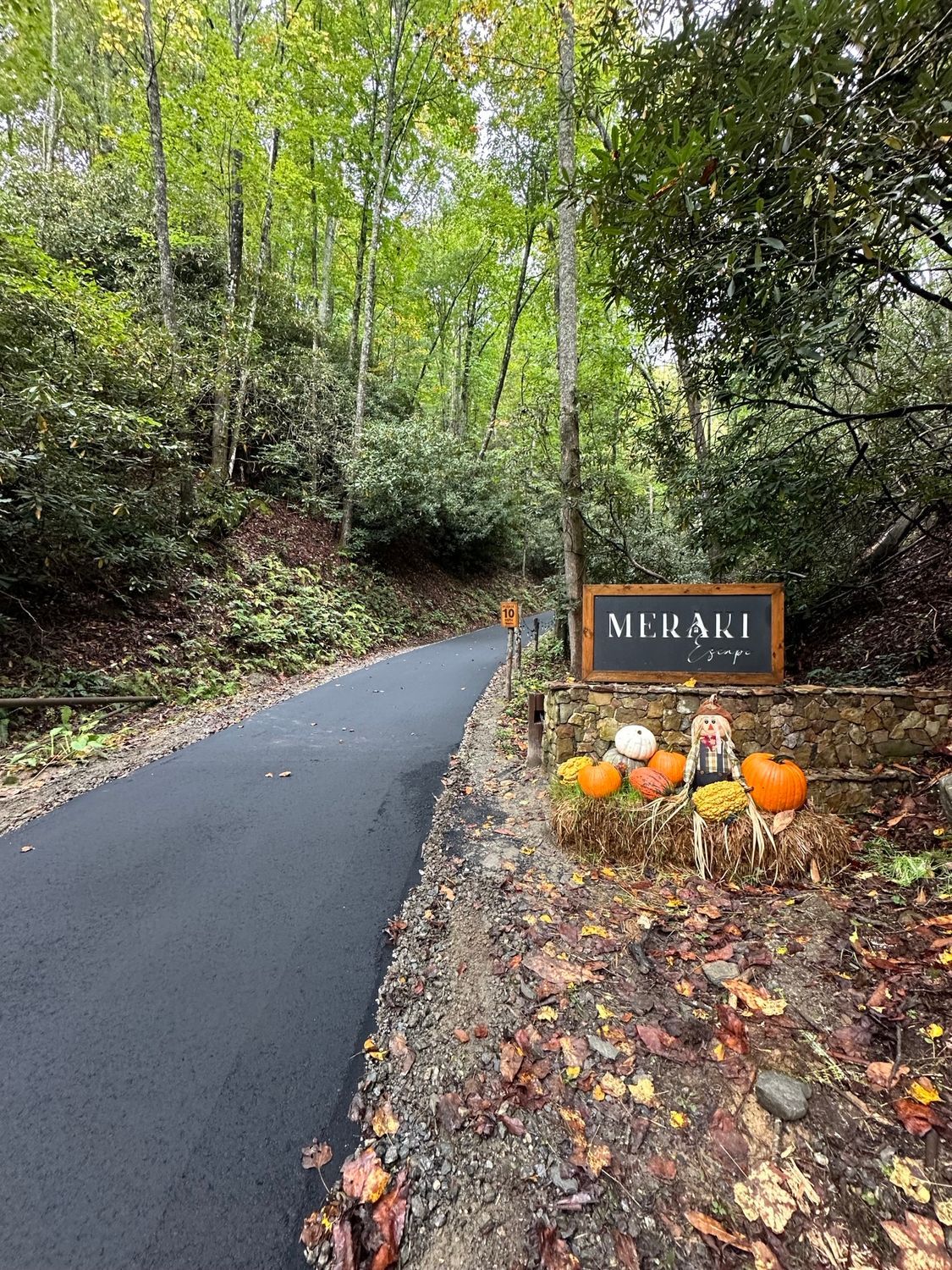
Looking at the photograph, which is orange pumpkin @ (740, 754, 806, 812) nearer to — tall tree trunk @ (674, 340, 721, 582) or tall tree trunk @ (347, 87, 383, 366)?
tall tree trunk @ (674, 340, 721, 582)

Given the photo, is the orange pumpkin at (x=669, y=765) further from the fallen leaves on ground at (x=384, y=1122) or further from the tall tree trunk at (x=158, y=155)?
the tall tree trunk at (x=158, y=155)

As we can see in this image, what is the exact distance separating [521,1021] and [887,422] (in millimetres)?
5154

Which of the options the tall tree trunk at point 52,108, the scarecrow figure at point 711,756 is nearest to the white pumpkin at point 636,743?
the scarecrow figure at point 711,756

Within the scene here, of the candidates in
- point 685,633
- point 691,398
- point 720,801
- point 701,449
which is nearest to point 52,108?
point 691,398

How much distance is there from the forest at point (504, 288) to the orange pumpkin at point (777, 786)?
2101 mm

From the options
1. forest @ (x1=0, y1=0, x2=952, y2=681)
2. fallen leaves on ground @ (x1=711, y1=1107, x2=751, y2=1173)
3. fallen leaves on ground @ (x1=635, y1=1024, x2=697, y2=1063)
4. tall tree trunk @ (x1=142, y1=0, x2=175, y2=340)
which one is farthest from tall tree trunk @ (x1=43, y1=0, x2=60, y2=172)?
fallen leaves on ground @ (x1=711, y1=1107, x2=751, y2=1173)

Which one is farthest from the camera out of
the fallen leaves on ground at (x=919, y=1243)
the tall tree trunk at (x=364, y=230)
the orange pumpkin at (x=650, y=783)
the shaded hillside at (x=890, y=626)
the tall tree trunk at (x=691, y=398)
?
the tall tree trunk at (x=364, y=230)

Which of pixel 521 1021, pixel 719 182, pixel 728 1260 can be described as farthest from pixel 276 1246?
pixel 719 182

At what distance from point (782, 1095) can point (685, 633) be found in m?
2.44

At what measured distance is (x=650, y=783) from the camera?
122 inches

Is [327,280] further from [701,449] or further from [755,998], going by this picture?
[755,998]

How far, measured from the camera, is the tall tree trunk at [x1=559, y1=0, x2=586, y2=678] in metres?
5.24

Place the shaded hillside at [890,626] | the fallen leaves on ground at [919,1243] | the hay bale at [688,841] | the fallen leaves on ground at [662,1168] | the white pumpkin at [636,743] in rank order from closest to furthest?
the fallen leaves on ground at [919,1243] → the fallen leaves on ground at [662,1168] → the hay bale at [688,841] → the white pumpkin at [636,743] → the shaded hillside at [890,626]

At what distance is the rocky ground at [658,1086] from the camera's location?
4.16 ft
